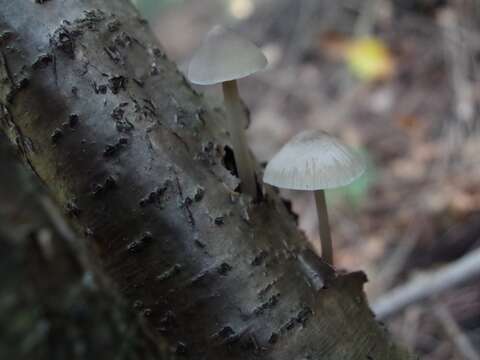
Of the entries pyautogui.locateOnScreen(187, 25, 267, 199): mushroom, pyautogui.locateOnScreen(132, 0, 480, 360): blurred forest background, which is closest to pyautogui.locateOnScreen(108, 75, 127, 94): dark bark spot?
pyautogui.locateOnScreen(187, 25, 267, 199): mushroom

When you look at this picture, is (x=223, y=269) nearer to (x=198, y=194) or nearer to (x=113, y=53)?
(x=198, y=194)

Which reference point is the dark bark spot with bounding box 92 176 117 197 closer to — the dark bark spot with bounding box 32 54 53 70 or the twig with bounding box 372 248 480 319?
the dark bark spot with bounding box 32 54 53 70

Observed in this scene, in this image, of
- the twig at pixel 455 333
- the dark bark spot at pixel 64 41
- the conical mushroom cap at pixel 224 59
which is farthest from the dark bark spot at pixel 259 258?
the twig at pixel 455 333

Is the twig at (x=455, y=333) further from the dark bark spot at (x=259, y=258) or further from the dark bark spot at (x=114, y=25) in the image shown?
the dark bark spot at (x=114, y=25)

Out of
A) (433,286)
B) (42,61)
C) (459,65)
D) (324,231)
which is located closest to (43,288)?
(42,61)

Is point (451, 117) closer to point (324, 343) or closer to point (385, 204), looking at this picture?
point (385, 204)

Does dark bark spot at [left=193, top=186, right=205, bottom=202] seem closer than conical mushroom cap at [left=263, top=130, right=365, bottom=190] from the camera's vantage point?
Yes

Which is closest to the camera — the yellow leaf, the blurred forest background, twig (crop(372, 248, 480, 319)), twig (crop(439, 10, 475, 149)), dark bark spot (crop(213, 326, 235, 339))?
dark bark spot (crop(213, 326, 235, 339))
